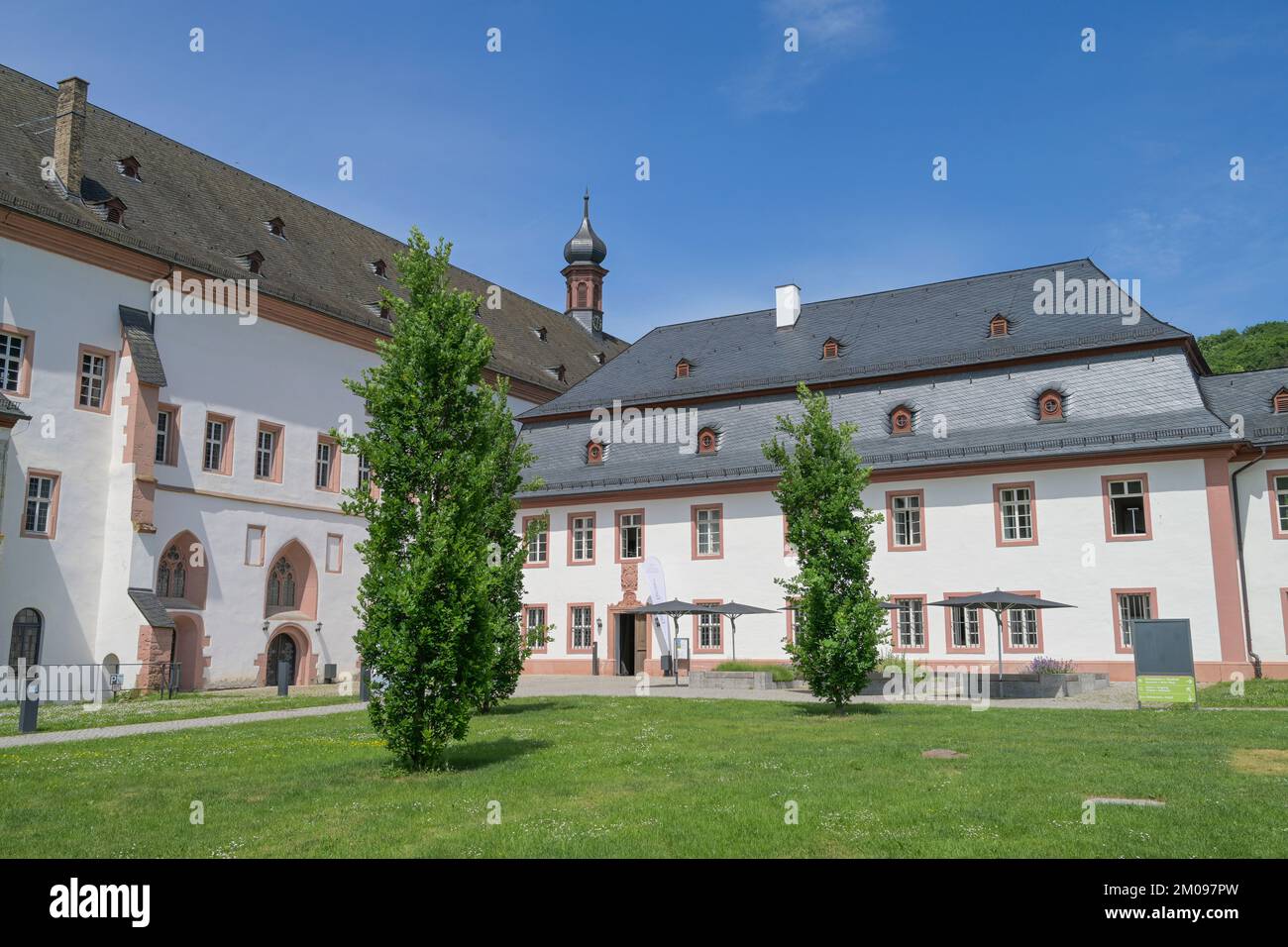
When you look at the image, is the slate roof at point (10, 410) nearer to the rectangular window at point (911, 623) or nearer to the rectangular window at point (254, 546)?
the rectangular window at point (254, 546)

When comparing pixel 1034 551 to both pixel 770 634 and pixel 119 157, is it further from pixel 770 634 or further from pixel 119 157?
pixel 119 157

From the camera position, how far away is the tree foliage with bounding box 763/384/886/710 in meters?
18.2

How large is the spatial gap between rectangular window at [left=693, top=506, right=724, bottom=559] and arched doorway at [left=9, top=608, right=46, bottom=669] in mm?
18975

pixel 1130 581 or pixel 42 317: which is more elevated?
pixel 42 317

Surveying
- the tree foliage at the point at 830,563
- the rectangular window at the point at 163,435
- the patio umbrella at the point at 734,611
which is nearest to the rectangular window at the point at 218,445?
the rectangular window at the point at 163,435

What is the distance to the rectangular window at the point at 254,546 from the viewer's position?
33.4 metres

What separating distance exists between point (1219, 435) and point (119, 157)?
34554 millimetres

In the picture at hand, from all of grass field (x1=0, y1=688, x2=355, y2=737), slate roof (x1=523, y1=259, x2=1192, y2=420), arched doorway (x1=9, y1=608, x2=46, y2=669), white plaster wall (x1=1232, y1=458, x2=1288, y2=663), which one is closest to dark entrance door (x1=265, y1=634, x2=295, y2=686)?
grass field (x1=0, y1=688, x2=355, y2=737)

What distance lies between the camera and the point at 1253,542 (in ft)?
94.3

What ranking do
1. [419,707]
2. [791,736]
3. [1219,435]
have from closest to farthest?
[419,707] < [791,736] < [1219,435]

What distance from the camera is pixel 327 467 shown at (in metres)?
37.5

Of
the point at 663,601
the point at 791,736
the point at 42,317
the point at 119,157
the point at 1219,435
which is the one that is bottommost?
the point at 791,736

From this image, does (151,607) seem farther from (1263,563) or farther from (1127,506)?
(1263,563)
